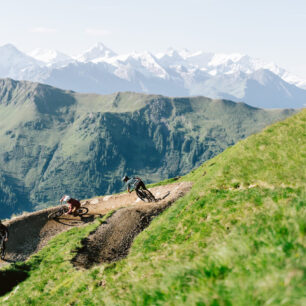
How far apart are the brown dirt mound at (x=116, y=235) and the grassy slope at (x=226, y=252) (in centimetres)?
130

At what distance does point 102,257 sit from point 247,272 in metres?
17.6

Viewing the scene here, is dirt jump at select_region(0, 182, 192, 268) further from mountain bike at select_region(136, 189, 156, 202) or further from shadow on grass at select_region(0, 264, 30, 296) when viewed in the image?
shadow on grass at select_region(0, 264, 30, 296)

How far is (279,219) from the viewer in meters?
7.48

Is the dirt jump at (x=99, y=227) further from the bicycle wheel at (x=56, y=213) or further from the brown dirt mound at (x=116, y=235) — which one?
the bicycle wheel at (x=56, y=213)

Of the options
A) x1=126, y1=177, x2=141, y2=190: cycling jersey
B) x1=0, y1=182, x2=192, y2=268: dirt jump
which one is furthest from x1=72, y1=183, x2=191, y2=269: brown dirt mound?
x1=126, y1=177, x2=141, y2=190: cycling jersey

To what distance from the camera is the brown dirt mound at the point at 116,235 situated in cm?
2123

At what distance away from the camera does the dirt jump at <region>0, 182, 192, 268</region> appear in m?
22.7

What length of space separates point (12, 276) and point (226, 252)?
876 inches

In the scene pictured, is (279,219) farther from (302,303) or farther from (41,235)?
(41,235)

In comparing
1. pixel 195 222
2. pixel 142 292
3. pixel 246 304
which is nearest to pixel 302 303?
pixel 246 304

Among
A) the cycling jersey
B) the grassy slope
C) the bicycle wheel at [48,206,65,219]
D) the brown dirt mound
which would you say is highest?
the grassy slope

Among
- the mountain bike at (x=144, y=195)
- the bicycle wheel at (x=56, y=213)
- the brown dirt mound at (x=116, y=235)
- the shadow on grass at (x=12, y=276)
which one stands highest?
the brown dirt mound at (x=116, y=235)

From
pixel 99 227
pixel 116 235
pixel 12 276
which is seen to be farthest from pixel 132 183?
pixel 12 276

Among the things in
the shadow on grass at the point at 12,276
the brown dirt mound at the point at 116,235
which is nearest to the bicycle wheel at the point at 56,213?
the brown dirt mound at the point at 116,235
